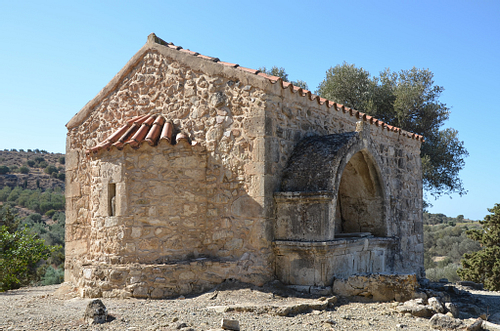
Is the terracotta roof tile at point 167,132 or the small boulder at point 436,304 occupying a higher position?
the terracotta roof tile at point 167,132

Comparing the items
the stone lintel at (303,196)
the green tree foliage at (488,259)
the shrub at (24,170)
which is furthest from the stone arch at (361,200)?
the shrub at (24,170)

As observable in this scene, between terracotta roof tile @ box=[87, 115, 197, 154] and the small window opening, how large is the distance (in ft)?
1.95

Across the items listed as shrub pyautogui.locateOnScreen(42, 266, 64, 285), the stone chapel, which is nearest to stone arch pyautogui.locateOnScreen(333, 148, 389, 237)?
the stone chapel

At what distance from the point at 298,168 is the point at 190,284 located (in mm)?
2326

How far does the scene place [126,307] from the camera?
5676mm

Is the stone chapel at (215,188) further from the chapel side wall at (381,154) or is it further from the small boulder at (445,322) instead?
the small boulder at (445,322)

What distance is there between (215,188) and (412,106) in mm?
11505

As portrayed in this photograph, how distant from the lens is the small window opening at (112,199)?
672 cm

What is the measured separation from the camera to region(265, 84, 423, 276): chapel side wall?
261 inches

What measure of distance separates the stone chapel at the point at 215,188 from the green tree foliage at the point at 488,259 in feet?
20.1

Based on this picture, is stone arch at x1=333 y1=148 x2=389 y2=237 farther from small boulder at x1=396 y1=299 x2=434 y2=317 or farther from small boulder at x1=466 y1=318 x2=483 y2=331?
small boulder at x1=466 y1=318 x2=483 y2=331

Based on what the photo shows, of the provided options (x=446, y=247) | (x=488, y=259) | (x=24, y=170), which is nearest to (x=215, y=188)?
(x=488, y=259)

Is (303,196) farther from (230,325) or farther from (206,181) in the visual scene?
(230,325)

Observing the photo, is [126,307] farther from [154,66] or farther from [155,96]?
[154,66]
